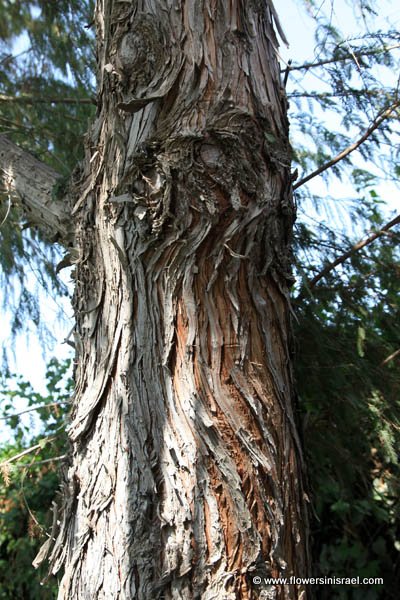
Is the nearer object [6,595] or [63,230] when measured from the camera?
[63,230]

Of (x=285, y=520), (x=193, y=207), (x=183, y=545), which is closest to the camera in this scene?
(x=183, y=545)

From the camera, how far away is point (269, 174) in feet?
6.11

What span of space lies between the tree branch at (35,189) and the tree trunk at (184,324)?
23 cm

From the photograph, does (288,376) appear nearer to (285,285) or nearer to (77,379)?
(285,285)

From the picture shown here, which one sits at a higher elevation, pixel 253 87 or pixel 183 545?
pixel 253 87

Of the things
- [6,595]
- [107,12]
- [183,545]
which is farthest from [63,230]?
[6,595]

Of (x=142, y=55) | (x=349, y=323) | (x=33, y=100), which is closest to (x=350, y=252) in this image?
(x=349, y=323)

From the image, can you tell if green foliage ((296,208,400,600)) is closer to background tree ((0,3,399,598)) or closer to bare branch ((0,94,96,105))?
background tree ((0,3,399,598))

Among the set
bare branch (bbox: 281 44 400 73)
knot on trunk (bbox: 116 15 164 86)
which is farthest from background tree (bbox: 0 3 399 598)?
knot on trunk (bbox: 116 15 164 86)

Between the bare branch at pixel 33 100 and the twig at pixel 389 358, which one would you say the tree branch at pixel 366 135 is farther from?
the bare branch at pixel 33 100

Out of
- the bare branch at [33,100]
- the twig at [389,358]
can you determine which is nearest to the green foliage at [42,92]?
the bare branch at [33,100]

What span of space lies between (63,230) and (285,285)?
0.85m

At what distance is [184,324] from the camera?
1704mm

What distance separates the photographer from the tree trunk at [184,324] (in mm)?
1549
